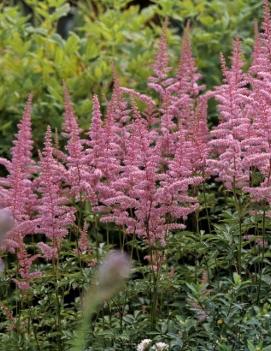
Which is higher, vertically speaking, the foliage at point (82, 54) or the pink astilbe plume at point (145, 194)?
the foliage at point (82, 54)

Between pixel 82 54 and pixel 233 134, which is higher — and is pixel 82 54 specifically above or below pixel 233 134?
above

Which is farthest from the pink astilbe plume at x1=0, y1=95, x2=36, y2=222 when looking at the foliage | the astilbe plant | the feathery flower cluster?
the foliage

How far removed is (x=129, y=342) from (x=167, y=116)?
124 centimetres

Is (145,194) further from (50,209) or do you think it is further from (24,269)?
(24,269)

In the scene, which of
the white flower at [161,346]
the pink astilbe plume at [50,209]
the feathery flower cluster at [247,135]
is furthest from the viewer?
the pink astilbe plume at [50,209]

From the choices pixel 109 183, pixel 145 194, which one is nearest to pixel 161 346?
pixel 145 194

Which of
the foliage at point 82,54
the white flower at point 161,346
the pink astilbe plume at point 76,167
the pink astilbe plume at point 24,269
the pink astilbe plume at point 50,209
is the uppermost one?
the foliage at point 82,54

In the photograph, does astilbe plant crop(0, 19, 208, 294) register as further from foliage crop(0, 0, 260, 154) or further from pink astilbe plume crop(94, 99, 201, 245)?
foliage crop(0, 0, 260, 154)

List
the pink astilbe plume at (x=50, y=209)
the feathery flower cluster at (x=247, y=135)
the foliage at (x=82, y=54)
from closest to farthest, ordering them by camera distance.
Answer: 1. the feathery flower cluster at (x=247, y=135)
2. the pink astilbe plume at (x=50, y=209)
3. the foliage at (x=82, y=54)

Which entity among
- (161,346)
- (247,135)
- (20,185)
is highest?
(247,135)

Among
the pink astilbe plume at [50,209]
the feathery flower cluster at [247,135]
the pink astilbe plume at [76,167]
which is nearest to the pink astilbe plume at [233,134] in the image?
the feathery flower cluster at [247,135]

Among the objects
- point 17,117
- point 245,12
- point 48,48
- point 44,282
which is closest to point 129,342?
point 44,282

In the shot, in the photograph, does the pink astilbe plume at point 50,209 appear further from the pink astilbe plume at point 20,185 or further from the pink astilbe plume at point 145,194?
the pink astilbe plume at point 145,194

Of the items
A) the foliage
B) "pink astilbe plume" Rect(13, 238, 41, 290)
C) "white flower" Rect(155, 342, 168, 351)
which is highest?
the foliage
